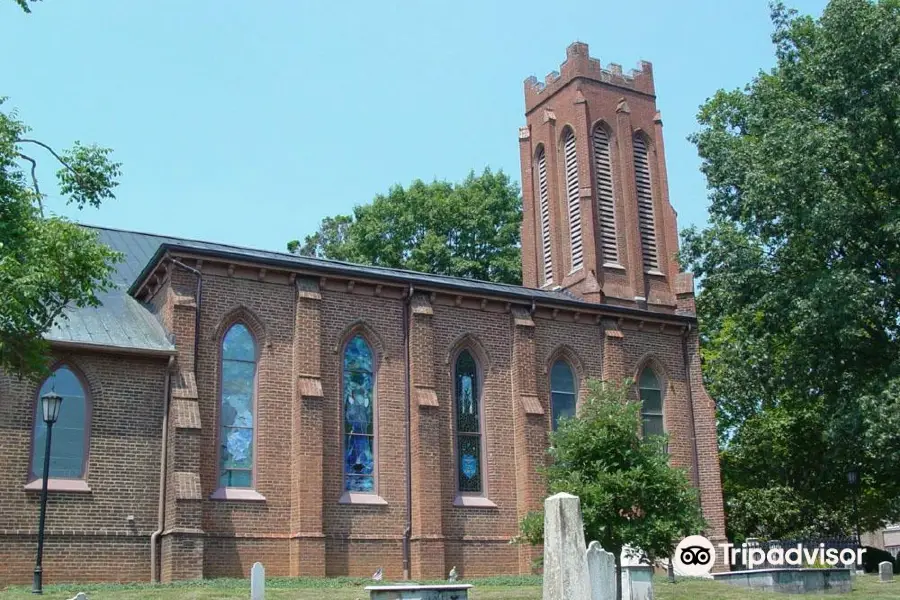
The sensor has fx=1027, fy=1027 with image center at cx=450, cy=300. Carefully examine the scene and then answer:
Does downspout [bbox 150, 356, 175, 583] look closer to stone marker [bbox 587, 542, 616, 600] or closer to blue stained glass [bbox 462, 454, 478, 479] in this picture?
blue stained glass [bbox 462, 454, 478, 479]

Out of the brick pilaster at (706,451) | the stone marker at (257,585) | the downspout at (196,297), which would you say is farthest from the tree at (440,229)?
the stone marker at (257,585)

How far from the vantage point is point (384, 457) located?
24.5 meters

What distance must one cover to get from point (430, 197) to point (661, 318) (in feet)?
62.6

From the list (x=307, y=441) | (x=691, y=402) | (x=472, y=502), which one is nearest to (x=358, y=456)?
(x=307, y=441)

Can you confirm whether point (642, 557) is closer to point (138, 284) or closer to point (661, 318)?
point (661, 318)

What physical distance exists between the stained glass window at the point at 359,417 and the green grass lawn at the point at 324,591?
3024 mm

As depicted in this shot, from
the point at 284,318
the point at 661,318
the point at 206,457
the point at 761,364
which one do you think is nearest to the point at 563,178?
the point at 661,318

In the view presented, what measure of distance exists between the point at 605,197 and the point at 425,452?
38.7 feet

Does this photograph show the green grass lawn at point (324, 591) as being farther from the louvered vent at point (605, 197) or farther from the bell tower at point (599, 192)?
the louvered vent at point (605, 197)

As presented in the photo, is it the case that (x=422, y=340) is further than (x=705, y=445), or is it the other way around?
(x=705, y=445)

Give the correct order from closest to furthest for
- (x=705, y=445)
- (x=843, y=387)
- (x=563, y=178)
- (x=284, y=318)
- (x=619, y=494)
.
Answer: (x=619, y=494)
(x=284, y=318)
(x=843, y=387)
(x=705, y=445)
(x=563, y=178)

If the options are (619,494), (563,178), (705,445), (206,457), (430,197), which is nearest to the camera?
(619,494)

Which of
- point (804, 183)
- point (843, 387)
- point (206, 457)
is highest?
point (804, 183)

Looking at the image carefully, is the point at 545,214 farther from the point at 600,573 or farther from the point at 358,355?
the point at 600,573
